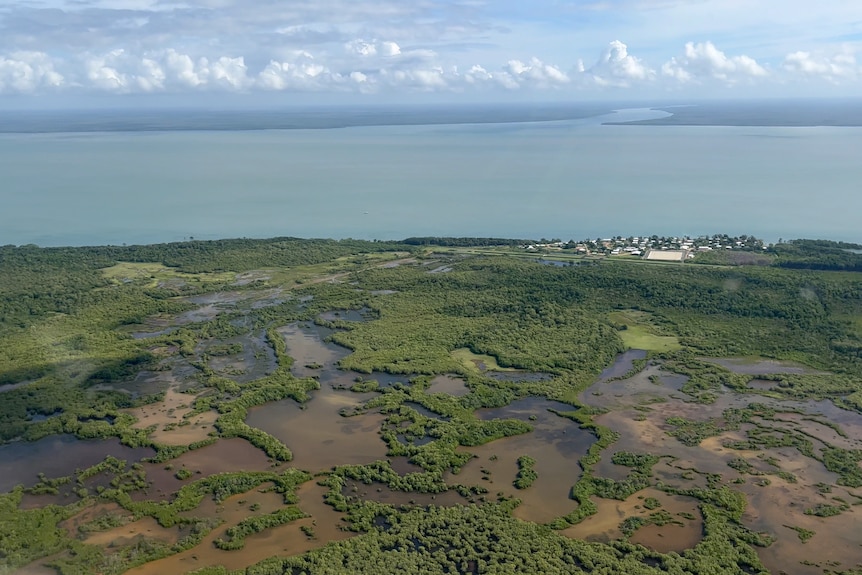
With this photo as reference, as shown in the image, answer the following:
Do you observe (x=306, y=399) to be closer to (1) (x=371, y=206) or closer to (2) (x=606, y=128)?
(1) (x=371, y=206)

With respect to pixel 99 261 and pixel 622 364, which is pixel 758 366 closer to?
pixel 622 364

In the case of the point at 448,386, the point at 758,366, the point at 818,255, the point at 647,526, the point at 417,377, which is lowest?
the point at 647,526

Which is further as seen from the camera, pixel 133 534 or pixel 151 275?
pixel 151 275

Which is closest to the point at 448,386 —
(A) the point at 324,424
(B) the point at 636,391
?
(A) the point at 324,424

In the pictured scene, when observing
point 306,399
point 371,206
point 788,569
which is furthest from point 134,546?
point 371,206

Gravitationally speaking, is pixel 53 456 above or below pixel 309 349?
below

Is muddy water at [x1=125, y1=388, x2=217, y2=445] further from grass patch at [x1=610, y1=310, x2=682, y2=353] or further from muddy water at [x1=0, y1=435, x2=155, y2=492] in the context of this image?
grass patch at [x1=610, y1=310, x2=682, y2=353]
